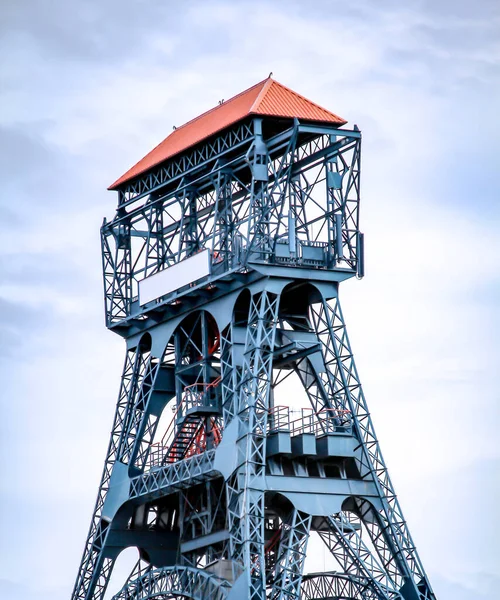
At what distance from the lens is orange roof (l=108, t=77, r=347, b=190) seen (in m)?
120

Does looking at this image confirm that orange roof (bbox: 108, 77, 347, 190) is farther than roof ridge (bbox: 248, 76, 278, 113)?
Yes

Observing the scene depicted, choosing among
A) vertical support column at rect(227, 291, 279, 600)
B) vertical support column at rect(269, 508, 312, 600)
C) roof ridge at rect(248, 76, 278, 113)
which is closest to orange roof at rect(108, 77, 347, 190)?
roof ridge at rect(248, 76, 278, 113)

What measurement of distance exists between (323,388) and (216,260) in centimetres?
966

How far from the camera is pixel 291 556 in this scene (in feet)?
377

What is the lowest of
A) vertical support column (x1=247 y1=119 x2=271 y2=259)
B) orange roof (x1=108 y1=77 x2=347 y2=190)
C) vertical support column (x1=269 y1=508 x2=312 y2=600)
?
vertical support column (x1=269 y1=508 x2=312 y2=600)

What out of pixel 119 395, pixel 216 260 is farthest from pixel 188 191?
pixel 119 395

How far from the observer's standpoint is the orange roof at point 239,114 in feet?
394

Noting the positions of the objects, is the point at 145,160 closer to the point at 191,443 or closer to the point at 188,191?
the point at 188,191

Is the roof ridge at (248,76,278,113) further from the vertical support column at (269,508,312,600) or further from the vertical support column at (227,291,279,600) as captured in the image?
the vertical support column at (269,508,312,600)

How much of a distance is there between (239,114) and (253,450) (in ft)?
64.6

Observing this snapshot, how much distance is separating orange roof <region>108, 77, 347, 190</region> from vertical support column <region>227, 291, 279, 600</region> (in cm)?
1055

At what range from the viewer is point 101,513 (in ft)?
420

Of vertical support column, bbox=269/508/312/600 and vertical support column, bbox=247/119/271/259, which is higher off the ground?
vertical support column, bbox=247/119/271/259

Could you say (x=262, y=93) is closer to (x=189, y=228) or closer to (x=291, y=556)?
(x=189, y=228)
